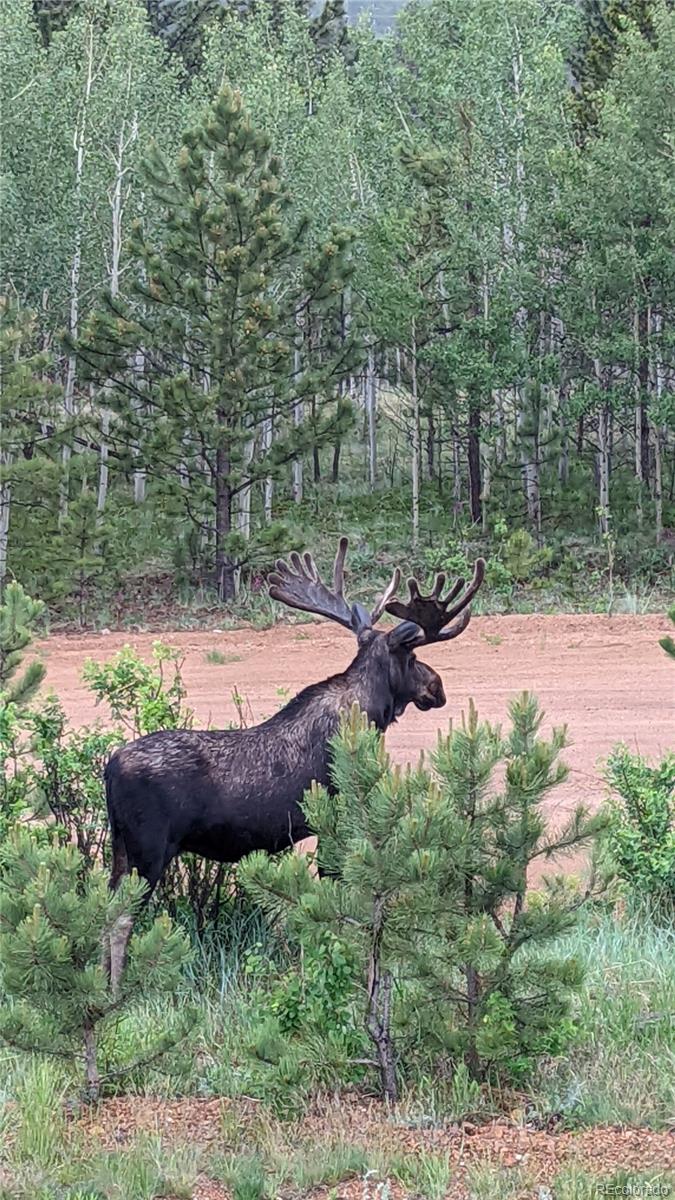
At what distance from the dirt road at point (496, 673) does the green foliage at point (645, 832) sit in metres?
2.26

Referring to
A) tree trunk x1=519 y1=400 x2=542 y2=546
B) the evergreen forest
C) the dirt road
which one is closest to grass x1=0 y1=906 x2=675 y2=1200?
the dirt road

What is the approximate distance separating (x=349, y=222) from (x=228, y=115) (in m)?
10.4

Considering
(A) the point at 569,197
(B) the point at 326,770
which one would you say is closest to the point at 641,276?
(A) the point at 569,197

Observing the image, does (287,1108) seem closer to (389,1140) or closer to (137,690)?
(389,1140)

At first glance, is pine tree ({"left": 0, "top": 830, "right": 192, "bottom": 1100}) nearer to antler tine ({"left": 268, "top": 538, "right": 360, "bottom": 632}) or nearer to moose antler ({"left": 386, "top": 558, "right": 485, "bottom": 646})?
moose antler ({"left": 386, "top": 558, "right": 485, "bottom": 646})

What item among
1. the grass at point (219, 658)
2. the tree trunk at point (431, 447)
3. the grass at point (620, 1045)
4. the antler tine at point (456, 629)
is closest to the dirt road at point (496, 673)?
the grass at point (219, 658)

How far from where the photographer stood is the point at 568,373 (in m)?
28.0

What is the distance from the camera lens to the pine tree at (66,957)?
398 centimetres

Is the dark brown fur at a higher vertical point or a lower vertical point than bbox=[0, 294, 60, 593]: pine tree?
lower

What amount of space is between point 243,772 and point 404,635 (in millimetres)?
1064

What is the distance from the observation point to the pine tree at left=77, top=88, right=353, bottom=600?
20.6m

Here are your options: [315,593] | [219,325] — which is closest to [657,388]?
[219,325]

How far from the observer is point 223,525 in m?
22.0

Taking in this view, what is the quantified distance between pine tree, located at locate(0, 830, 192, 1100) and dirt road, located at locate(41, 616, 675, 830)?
205 inches
